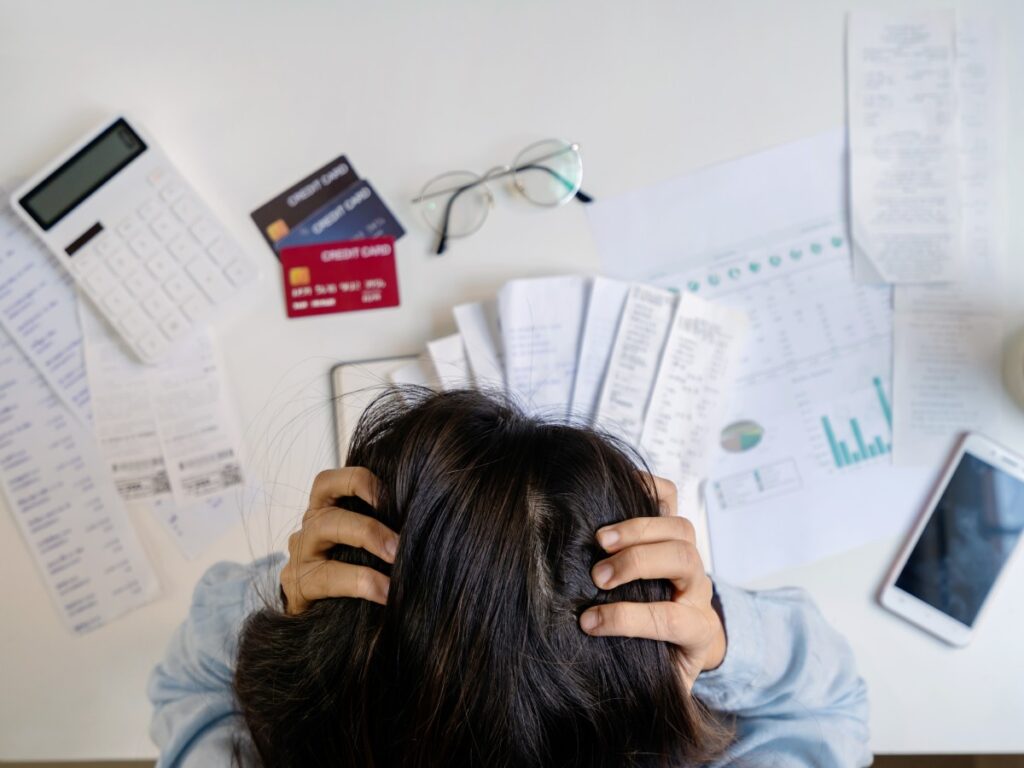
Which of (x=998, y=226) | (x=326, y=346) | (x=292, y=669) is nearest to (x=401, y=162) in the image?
(x=326, y=346)

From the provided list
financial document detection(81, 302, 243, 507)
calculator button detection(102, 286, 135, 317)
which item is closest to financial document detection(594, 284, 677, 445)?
financial document detection(81, 302, 243, 507)

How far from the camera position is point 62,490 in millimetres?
790

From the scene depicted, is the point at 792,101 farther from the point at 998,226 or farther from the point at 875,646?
the point at 875,646

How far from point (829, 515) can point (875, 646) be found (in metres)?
0.14

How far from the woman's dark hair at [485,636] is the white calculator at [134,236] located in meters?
0.43

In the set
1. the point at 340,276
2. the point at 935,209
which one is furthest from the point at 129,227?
the point at 935,209

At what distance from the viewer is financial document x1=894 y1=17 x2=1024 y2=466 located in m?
0.70

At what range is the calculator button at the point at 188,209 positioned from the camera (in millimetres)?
750

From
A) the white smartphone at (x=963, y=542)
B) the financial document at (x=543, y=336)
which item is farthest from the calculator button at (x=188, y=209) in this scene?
the white smartphone at (x=963, y=542)

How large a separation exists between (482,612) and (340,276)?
47cm

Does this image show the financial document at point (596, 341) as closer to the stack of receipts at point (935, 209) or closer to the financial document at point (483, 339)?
the financial document at point (483, 339)

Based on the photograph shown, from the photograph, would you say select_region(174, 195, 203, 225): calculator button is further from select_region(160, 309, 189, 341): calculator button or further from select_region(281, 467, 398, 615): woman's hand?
select_region(281, 467, 398, 615): woman's hand

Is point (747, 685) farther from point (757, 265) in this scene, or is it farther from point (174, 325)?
point (174, 325)

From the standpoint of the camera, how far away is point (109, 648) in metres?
0.80
